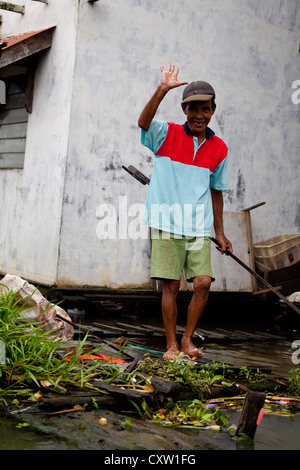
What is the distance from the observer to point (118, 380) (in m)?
4.07

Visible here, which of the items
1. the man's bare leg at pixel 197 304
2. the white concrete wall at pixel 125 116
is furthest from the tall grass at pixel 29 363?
the white concrete wall at pixel 125 116

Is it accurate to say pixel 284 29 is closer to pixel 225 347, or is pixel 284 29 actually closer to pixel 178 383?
pixel 225 347

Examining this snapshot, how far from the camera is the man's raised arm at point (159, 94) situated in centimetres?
504

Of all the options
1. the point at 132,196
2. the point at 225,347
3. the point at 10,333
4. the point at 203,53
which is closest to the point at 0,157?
the point at 132,196

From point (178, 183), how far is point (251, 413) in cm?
249

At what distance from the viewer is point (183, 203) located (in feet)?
17.6

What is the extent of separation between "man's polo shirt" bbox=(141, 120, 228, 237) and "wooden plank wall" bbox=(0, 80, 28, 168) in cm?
491

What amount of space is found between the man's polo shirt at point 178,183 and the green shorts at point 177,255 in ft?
0.29

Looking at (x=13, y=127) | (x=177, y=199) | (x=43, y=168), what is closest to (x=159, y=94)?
(x=177, y=199)

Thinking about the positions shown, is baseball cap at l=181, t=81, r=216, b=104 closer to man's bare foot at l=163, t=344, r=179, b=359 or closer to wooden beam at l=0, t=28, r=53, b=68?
man's bare foot at l=163, t=344, r=179, b=359

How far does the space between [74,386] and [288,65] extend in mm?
7736

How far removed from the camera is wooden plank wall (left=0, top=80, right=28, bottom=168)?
9.88m
